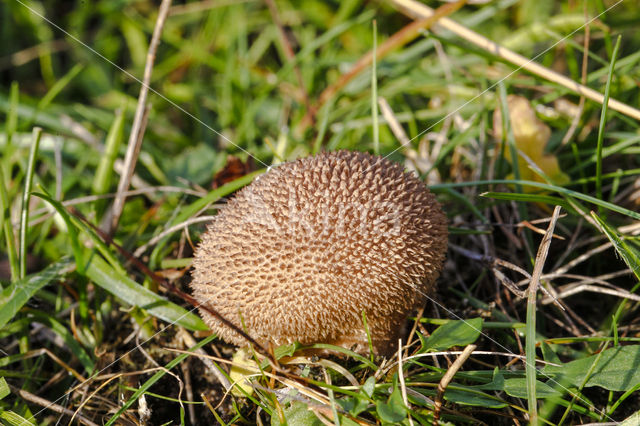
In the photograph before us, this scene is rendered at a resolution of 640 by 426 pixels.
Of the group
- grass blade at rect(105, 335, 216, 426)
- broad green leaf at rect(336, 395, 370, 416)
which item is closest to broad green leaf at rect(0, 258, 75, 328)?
grass blade at rect(105, 335, 216, 426)

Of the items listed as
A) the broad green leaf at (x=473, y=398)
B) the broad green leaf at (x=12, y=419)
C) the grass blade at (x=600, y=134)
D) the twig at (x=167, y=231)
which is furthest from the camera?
the twig at (x=167, y=231)

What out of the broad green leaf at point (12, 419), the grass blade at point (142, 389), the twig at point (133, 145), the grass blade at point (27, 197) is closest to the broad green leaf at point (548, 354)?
the grass blade at point (142, 389)

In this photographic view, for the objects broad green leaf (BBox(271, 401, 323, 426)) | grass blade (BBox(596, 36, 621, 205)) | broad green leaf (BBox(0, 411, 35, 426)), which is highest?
grass blade (BBox(596, 36, 621, 205))

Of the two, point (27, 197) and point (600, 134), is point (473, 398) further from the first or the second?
point (27, 197)

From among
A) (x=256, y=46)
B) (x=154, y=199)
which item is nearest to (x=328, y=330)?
(x=154, y=199)

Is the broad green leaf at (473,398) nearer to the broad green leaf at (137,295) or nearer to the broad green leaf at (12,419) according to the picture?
the broad green leaf at (137,295)

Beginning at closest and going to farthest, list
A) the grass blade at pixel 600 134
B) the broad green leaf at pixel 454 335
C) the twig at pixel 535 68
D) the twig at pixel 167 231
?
the broad green leaf at pixel 454 335, the grass blade at pixel 600 134, the twig at pixel 167 231, the twig at pixel 535 68

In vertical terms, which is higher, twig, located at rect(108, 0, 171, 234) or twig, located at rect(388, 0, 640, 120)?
twig, located at rect(388, 0, 640, 120)

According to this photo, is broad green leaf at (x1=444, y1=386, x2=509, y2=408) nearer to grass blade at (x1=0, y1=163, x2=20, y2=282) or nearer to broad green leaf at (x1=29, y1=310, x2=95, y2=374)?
broad green leaf at (x1=29, y1=310, x2=95, y2=374)
